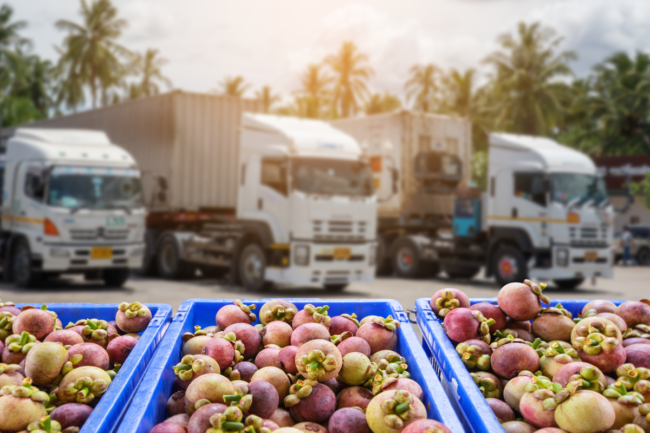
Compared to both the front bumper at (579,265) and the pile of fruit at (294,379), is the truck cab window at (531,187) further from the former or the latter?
the pile of fruit at (294,379)

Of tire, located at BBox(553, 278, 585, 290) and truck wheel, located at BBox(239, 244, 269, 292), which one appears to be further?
tire, located at BBox(553, 278, 585, 290)

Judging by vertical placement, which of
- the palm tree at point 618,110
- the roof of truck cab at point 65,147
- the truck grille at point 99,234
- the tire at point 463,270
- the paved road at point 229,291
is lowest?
the paved road at point 229,291

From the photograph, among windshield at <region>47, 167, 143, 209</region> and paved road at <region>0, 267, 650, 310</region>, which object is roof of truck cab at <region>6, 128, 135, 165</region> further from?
paved road at <region>0, 267, 650, 310</region>

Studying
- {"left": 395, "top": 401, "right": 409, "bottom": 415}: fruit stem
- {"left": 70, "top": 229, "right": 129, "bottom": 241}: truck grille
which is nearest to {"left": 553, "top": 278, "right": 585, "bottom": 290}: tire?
{"left": 70, "top": 229, "right": 129, "bottom": 241}: truck grille

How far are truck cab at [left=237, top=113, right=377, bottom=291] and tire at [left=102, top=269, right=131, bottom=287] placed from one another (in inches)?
121

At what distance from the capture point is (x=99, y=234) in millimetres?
12750

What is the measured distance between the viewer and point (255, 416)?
196 cm

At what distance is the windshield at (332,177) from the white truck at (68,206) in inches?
143

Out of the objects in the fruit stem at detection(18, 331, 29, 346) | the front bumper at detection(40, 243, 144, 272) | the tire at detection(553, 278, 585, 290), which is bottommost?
the tire at detection(553, 278, 585, 290)

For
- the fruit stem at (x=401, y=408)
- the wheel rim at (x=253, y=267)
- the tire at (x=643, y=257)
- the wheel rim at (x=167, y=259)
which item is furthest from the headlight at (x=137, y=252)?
the tire at (x=643, y=257)

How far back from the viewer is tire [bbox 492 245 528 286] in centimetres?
1418

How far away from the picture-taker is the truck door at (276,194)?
12.1 metres

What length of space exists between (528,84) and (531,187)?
87.5 feet

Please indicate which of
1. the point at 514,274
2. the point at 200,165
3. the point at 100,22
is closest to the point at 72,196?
the point at 200,165
